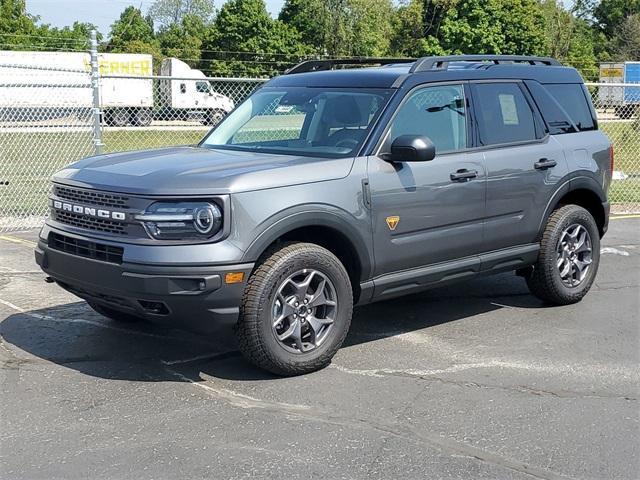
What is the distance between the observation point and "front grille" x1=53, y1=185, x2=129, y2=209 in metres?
4.82

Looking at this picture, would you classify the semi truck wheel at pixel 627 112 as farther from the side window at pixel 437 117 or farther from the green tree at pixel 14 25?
the green tree at pixel 14 25

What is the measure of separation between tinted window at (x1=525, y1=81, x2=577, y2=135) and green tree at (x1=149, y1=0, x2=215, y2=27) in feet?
290

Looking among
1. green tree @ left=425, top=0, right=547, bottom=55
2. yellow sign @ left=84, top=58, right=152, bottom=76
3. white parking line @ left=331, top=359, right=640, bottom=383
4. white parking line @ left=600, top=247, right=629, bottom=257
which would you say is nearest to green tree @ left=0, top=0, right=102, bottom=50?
yellow sign @ left=84, top=58, right=152, bottom=76

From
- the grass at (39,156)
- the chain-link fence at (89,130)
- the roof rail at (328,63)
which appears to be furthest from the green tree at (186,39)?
the roof rail at (328,63)

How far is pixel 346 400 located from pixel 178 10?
9621 cm

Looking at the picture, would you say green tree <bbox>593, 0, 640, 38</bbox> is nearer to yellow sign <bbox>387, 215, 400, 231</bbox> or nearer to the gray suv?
the gray suv

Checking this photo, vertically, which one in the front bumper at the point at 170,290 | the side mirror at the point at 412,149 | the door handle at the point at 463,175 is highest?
the side mirror at the point at 412,149

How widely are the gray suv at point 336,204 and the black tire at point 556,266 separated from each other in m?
0.02

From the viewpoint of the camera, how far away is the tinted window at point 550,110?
6684mm

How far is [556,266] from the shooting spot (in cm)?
671

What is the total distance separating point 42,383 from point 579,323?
4.02 meters

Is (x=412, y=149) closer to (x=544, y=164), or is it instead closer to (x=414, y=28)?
(x=544, y=164)

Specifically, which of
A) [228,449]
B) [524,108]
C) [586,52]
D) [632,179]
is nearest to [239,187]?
[228,449]

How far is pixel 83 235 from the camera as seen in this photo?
501cm
